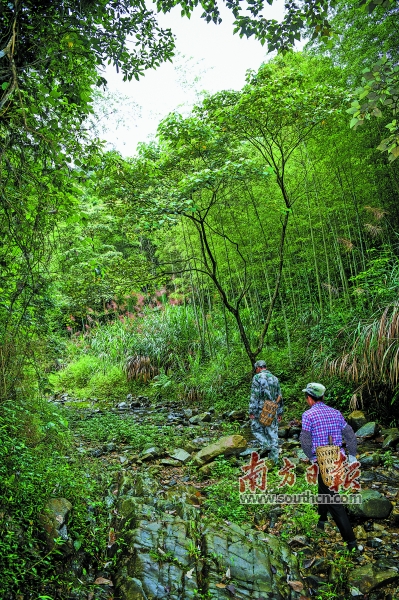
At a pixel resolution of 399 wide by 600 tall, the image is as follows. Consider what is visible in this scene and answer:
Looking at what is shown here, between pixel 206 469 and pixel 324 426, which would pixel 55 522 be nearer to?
pixel 324 426

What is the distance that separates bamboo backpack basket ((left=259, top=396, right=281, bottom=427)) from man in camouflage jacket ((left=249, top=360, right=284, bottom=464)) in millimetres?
52

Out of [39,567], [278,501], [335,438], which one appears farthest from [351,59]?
[39,567]

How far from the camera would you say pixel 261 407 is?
4836 millimetres

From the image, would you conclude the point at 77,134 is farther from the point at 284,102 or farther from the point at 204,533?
the point at 284,102

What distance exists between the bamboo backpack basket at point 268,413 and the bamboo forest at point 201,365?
27 millimetres

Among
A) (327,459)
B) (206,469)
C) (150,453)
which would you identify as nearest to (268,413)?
(206,469)

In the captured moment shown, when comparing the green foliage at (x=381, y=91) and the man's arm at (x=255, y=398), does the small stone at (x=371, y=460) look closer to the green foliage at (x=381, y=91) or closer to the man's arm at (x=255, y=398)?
the man's arm at (x=255, y=398)

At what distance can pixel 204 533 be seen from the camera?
2.73 meters

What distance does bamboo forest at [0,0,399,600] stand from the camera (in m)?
2.39

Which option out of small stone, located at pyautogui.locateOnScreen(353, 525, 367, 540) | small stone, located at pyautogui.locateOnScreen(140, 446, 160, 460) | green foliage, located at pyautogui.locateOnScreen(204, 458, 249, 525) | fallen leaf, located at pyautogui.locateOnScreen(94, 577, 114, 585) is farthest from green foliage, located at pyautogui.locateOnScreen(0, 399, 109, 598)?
small stone, located at pyautogui.locateOnScreen(353, 525, 367, 540)

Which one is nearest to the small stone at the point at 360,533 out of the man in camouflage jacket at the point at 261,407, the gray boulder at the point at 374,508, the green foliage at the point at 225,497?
the gray boulder at the point at 374,508

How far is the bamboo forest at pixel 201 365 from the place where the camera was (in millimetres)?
2389

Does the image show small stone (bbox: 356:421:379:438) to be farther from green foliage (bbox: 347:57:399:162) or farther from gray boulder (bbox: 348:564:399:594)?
green foliage (bbox: 347:57:399:162)

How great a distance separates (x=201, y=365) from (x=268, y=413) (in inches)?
155
